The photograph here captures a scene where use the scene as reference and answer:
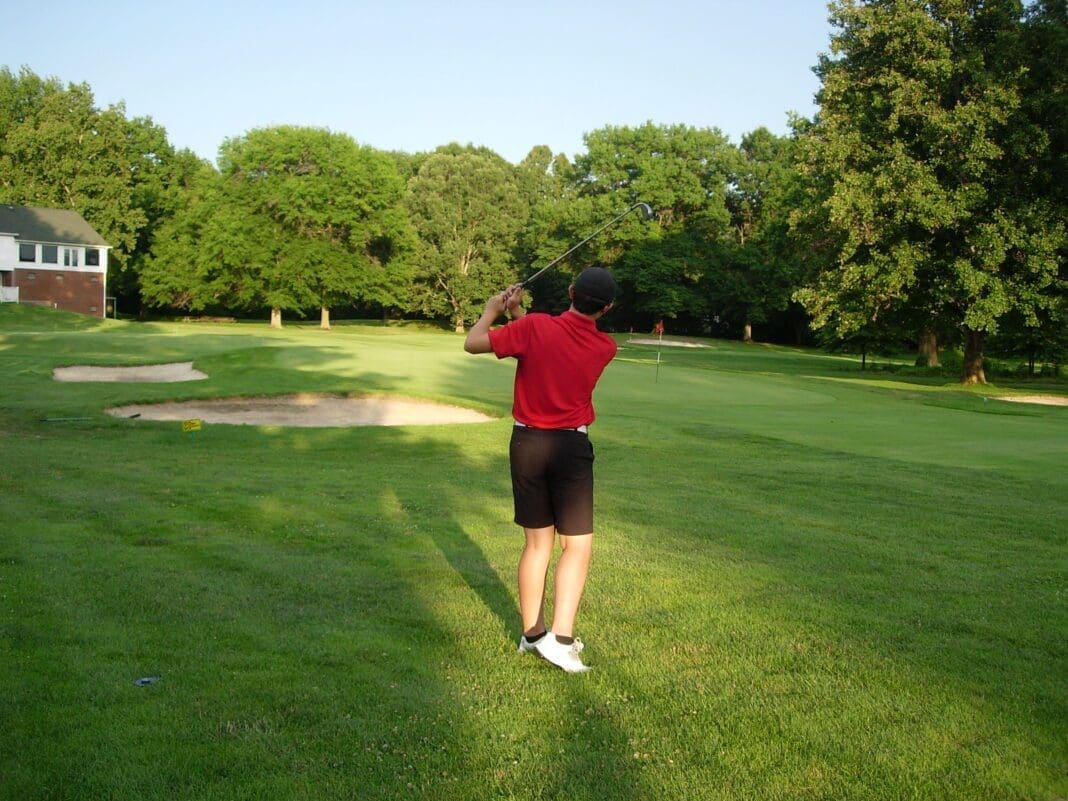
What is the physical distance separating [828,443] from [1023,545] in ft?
26.8

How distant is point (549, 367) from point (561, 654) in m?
1.53

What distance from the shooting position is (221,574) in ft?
23.3

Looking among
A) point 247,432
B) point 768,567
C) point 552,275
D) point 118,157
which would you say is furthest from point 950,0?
point 118,157

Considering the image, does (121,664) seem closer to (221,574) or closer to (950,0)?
(221,574)

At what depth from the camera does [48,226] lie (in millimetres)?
71875

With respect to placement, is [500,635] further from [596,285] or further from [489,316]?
[596,285]

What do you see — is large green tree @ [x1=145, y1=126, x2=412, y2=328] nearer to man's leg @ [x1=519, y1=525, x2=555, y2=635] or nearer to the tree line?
the tree line

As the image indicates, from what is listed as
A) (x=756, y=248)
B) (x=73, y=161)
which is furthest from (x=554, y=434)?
(x=73, y=161)

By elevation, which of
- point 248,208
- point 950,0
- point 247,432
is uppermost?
point 950,0

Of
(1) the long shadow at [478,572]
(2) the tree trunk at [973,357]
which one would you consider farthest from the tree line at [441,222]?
(1) the long shadow at [478,572]

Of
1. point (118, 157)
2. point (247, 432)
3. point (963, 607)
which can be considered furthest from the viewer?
point (118, 157)

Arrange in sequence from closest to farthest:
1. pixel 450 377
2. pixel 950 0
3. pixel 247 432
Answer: pixel 247 432, pixel 450 377, pixel 950 0

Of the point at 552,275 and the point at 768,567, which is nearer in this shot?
the point at 768,567

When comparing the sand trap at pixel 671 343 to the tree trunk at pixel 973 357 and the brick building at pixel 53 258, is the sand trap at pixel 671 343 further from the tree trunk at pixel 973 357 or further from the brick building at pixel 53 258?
the brick building at pixel 53 258
